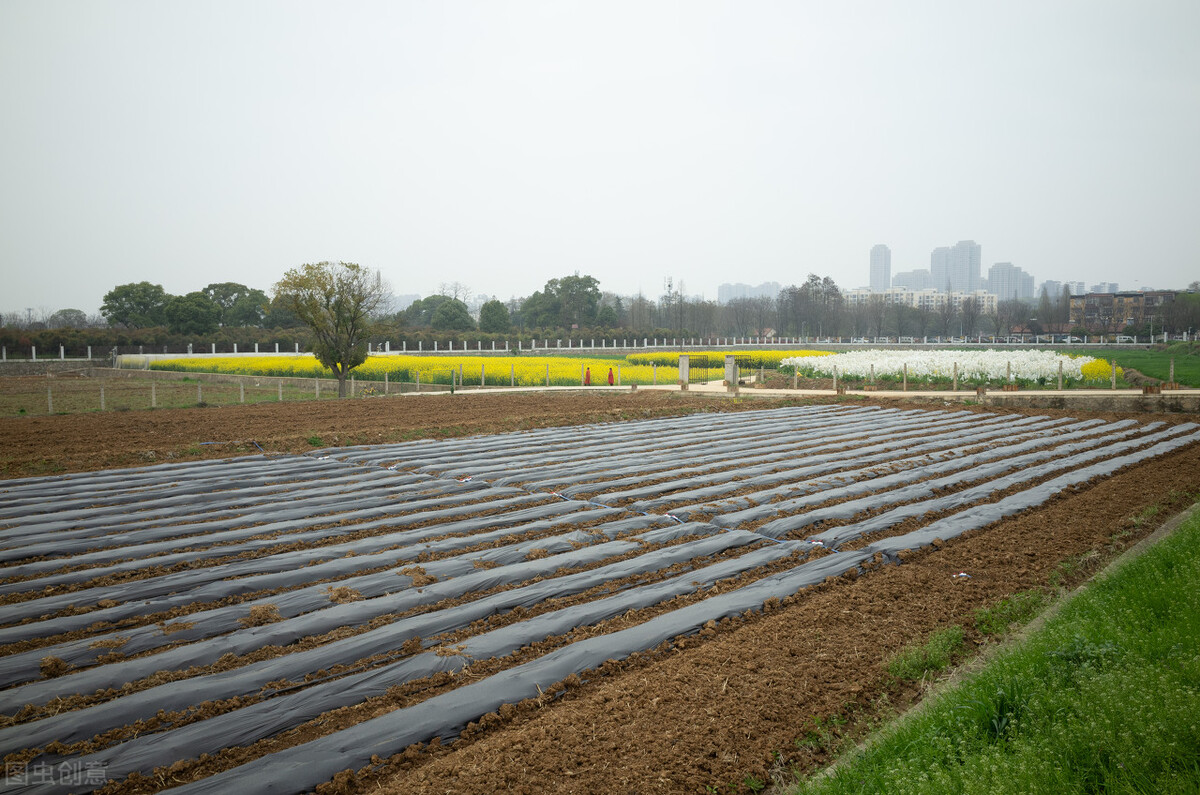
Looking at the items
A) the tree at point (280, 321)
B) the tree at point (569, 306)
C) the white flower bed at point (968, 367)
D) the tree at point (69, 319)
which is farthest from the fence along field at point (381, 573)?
the tree at point (69, 319)

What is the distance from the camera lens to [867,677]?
4.28 metres

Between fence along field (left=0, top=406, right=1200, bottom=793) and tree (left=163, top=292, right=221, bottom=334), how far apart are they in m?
55.0

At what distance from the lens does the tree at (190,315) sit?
192ft

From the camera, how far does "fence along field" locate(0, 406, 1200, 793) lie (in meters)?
3.79

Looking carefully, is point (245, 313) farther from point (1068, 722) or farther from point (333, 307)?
point (1068, 722)

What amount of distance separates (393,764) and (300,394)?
2625cm

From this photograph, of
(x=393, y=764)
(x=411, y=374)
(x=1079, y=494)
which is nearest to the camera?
(x=393, y=764)

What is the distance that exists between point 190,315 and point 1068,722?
218 ft

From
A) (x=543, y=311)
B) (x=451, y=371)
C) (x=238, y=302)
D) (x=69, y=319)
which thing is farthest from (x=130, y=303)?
(x=451, y=371)

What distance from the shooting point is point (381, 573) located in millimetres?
6023

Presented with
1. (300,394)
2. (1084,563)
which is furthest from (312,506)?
(300,394)

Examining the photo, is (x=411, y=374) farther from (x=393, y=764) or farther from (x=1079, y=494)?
(x=393, y=764)

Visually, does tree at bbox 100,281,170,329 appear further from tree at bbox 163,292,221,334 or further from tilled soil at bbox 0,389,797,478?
tilled soil at bbox 0,389,797,478

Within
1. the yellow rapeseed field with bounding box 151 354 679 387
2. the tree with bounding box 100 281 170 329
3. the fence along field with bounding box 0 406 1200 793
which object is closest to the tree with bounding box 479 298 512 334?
the tree with bounding box 100 281 170 329
